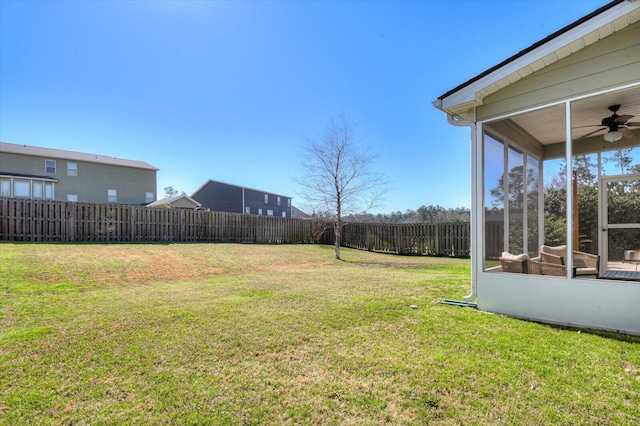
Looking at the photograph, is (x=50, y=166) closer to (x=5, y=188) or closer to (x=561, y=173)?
(x=5, y=188)

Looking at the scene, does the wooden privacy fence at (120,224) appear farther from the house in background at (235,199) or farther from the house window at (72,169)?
the house in background at (235,199)

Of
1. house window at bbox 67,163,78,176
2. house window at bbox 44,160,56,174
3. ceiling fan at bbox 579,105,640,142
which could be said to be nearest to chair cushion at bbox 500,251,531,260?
ceiling fan at bbox 579,105,640,142

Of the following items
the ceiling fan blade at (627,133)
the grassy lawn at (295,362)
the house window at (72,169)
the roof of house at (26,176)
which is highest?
the house window at (72,169)

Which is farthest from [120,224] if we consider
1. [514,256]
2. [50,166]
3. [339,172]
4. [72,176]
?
[50,166]

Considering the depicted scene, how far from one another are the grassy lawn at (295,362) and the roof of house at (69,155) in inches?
939

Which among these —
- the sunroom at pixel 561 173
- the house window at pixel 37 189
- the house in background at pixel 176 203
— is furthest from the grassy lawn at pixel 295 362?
the house window at pixel 37 189

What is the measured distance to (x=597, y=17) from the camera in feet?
12.5

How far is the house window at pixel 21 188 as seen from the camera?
22047 mm

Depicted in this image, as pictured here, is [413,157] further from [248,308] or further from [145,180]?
[145,180]

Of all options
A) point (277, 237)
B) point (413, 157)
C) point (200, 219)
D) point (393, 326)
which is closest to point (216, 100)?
point (200, 219)

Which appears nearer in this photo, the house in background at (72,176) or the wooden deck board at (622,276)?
the wooden deck board at (622,276)

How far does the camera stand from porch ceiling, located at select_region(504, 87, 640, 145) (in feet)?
14.4

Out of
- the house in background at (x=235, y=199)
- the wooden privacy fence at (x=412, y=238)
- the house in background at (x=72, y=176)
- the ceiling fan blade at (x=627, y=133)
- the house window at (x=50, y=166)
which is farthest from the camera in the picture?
the house in background at (x=235, y=199)

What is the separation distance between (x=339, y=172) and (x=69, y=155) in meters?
23.7
